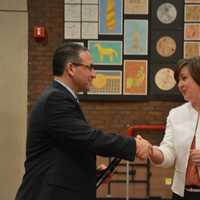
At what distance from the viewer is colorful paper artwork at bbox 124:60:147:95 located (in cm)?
622

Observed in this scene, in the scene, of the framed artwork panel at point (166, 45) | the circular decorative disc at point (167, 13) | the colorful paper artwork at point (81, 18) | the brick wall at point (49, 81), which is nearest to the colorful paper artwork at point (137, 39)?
the framed artwork panel at point (166, 45)

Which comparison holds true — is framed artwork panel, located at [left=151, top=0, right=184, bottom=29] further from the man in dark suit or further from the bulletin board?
the man in dark suit

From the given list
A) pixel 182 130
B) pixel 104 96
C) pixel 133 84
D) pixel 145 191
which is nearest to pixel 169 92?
pixel 133 84

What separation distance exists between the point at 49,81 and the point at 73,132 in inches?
163

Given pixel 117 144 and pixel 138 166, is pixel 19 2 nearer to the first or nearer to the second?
pixel 138 166

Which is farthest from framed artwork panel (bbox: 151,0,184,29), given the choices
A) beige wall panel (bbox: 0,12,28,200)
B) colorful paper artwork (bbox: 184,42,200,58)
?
beige wall panel (bbox: 0,12,28,200)

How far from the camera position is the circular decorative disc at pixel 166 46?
6.23 metres

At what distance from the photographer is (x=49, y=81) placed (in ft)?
20.7

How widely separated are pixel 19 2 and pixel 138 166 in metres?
2.73

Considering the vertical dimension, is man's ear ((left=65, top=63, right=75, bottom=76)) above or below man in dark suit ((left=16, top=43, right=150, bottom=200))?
above

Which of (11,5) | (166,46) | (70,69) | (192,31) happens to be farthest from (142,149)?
(11,5)

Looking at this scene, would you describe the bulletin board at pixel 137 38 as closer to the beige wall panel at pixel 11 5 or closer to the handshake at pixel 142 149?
the beige wall panel at pixel 11 5

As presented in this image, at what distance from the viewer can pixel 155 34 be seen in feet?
20.5

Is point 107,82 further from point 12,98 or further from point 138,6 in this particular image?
point 12,98
